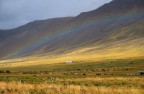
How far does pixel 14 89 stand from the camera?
26.8 m

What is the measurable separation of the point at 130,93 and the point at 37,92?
6305 millimetres

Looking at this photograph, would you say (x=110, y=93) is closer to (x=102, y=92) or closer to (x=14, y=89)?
(x=102, y=92)

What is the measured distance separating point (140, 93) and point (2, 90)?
33.0 ft

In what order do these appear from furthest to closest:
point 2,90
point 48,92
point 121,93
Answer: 1. point 2,90
2. point 48,92
3. point 121,93

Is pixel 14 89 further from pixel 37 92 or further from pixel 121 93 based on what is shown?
pixel 121 93

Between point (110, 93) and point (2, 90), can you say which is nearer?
point (110, 93)

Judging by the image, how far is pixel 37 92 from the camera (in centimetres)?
2489

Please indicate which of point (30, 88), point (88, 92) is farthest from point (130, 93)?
point (30, 88)

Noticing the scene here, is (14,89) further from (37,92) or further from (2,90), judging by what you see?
(37,92)

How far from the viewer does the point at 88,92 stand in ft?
76.6

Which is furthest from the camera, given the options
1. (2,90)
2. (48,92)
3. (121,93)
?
(2,90)

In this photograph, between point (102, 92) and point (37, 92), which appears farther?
point (37, 92)

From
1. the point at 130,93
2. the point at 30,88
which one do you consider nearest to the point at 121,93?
the point at 130,93

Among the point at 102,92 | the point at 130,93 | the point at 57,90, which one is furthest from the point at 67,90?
the point at 130,93
